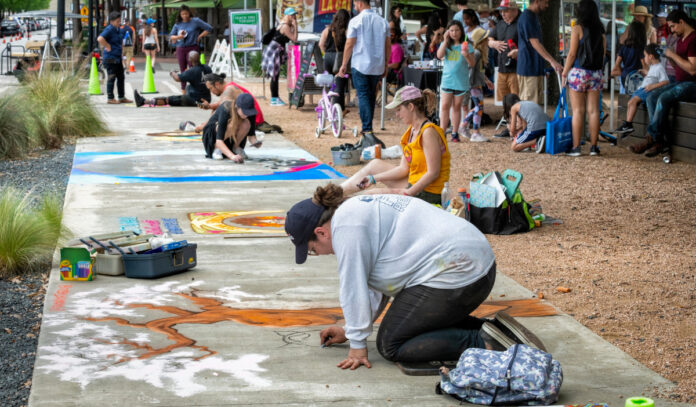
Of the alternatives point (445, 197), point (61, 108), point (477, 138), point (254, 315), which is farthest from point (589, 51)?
point (61, 108)

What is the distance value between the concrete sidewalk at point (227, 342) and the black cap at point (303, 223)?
659 mm

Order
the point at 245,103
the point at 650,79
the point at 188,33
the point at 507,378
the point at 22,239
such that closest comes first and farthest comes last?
1. the point at 507,378
2. the point at 22,239
3. the point at 245,103
4. the point at 650,79
5. the point at 188,33

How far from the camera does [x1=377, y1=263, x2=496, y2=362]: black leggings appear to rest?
4410 millimetres

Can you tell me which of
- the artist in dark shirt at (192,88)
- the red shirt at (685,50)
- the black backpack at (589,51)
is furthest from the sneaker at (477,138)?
the artist in dark shirt at (192,88)

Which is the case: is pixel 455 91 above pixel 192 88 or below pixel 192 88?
above

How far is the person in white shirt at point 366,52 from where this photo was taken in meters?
13.0

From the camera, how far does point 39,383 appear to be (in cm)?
433

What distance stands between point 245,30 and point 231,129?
12.0 m

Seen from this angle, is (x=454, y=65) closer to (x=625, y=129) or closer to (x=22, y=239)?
(x=625, y=129)

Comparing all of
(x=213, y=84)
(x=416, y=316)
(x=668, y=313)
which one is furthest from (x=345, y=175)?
(x=416, y=316)

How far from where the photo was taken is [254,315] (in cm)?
547

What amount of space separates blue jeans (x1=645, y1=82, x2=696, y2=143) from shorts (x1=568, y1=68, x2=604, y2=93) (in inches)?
31.7

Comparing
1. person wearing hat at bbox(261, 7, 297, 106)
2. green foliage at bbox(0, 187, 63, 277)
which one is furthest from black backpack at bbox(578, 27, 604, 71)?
person wearing hat at bbox(261, 7, 297, 106)

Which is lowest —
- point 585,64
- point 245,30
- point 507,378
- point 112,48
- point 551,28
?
point 507,378
